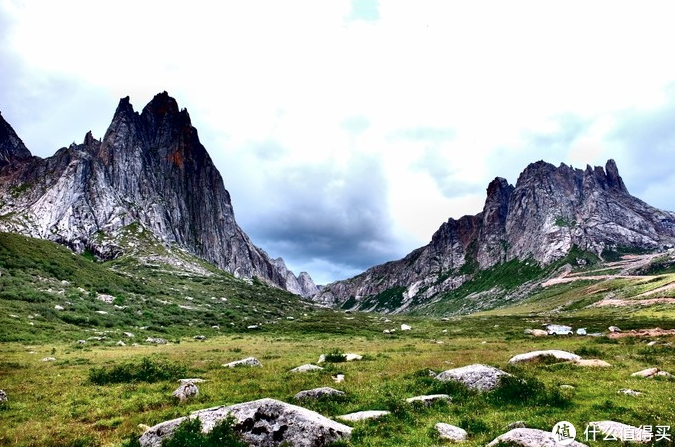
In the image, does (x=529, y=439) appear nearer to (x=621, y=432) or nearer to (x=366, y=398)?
(x=621, y=432)

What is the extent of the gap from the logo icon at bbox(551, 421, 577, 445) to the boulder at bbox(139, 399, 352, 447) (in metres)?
6.76

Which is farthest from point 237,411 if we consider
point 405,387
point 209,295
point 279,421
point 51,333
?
point 209,295

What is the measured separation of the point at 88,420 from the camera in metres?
18.1

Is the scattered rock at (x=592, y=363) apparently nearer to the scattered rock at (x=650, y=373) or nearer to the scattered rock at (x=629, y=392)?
the scattered rock at (x=650, y=373)

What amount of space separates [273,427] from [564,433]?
983cm

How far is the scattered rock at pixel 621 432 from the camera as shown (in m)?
12.8

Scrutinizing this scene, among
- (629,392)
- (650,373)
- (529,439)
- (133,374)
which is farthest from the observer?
(133,374)

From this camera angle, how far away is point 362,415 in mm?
16344

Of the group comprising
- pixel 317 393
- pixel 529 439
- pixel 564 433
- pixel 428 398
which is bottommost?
pixel 564 433

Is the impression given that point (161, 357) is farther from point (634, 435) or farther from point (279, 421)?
point (634, 435)

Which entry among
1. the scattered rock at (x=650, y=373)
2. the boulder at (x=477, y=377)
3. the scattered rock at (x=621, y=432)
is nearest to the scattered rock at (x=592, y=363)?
the scattered rock at (x=650, y=373)

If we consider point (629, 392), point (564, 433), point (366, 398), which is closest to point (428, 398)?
point (366, 398)

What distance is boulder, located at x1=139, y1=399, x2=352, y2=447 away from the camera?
1296 centimetres

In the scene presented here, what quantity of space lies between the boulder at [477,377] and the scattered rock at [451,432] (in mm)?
5970
